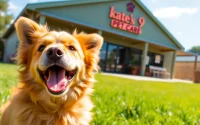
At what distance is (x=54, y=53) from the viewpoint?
108 inches

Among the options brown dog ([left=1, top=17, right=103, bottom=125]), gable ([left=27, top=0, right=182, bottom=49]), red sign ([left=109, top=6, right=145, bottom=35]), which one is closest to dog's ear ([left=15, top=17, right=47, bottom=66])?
brown dog ([left=1, top=17, right=103, bottom=125])

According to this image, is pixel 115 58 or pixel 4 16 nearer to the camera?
pixel 115 58

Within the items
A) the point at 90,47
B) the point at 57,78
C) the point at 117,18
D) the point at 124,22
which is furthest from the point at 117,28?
the point at 57,78

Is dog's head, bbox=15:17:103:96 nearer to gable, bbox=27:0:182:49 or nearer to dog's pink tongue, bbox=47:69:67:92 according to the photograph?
dog's pink tongue, bbox=47:69:67:92

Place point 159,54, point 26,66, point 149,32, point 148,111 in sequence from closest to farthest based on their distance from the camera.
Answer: point 26,66
point 148,111
point 149,32
point 159,54

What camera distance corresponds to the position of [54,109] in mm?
2803

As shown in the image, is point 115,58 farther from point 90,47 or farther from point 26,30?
point 26,30

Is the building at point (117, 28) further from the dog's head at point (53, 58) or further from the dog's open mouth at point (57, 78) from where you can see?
the dog's open mouth at point (57, 78)

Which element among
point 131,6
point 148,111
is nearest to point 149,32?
point 131,6

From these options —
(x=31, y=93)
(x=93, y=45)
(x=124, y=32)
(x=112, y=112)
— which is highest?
(x=124, y=32)

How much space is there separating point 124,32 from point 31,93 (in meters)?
21.2

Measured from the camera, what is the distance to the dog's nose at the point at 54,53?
272 centimetres

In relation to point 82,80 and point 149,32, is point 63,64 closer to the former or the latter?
point 82,80

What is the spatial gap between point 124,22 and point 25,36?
68.9 feet
